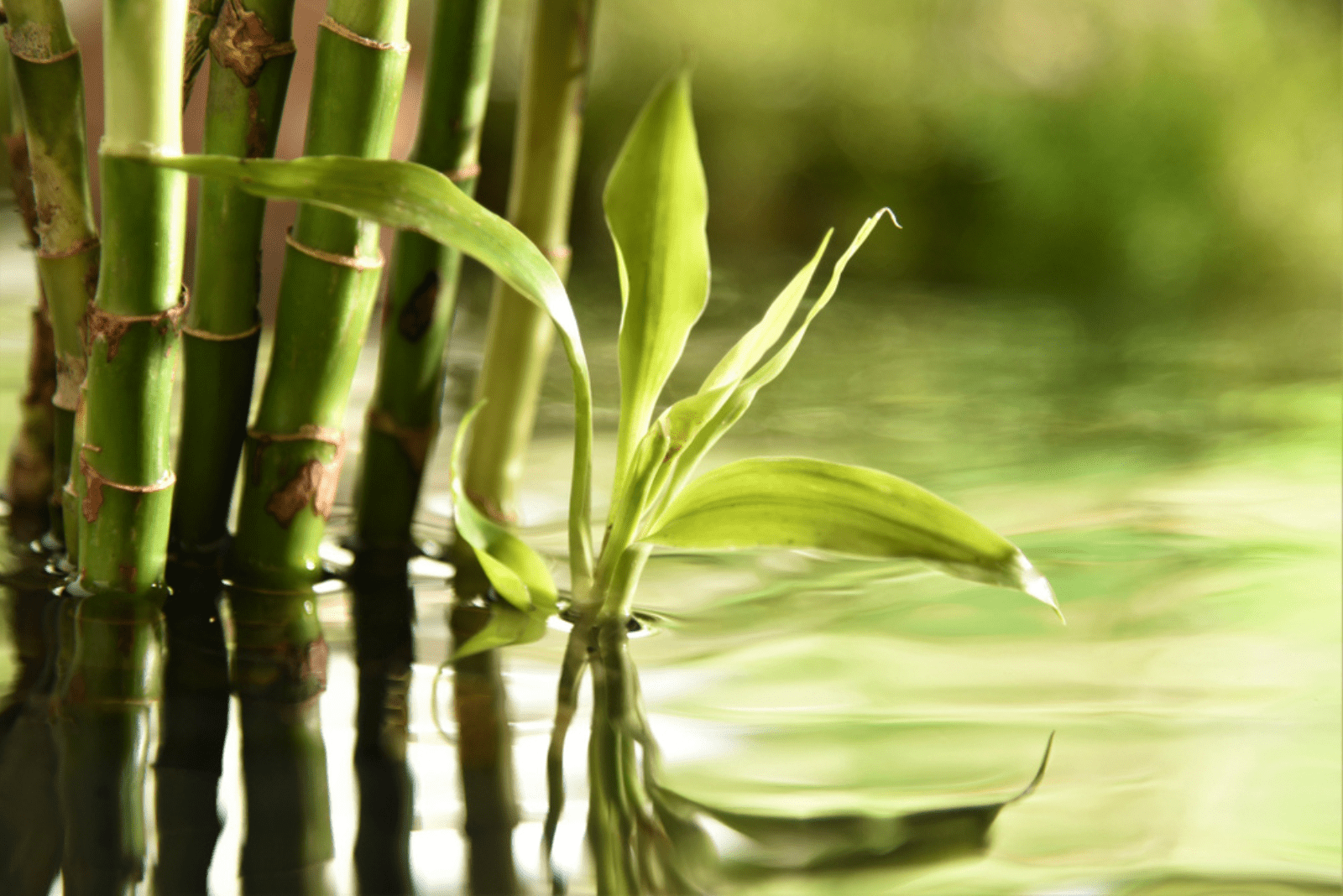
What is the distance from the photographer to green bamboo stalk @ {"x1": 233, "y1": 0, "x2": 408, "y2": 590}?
0.78ft

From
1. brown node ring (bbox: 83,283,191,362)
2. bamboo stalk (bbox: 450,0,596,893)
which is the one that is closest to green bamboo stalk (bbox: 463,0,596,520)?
bamboo stalk (bbox: 450,0,596,893)

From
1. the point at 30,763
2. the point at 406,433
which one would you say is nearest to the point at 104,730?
the point at 30,763

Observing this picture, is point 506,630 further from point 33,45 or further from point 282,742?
point 33,45

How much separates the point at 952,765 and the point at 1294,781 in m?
0.07

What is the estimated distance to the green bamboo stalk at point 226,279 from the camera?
244mm

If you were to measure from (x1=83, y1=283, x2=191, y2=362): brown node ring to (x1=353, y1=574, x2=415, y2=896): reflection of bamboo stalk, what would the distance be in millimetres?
86

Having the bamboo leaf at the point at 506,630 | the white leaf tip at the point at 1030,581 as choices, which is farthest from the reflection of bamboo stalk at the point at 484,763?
the white leaf tip at the point at 1030,581

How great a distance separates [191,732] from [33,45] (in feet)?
0.51

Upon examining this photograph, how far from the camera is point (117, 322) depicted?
0.76 ft

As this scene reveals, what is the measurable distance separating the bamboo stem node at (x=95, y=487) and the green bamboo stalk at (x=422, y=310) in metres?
0.07

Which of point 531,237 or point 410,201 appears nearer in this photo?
point 410,201

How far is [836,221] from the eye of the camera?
44.0 inches

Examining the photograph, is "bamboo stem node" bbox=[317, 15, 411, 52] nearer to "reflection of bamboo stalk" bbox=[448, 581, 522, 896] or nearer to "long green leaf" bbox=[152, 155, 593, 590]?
"long green leaf" bbox=[152, 155, 593, 590]

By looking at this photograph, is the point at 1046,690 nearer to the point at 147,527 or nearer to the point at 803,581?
the point at 803,581
